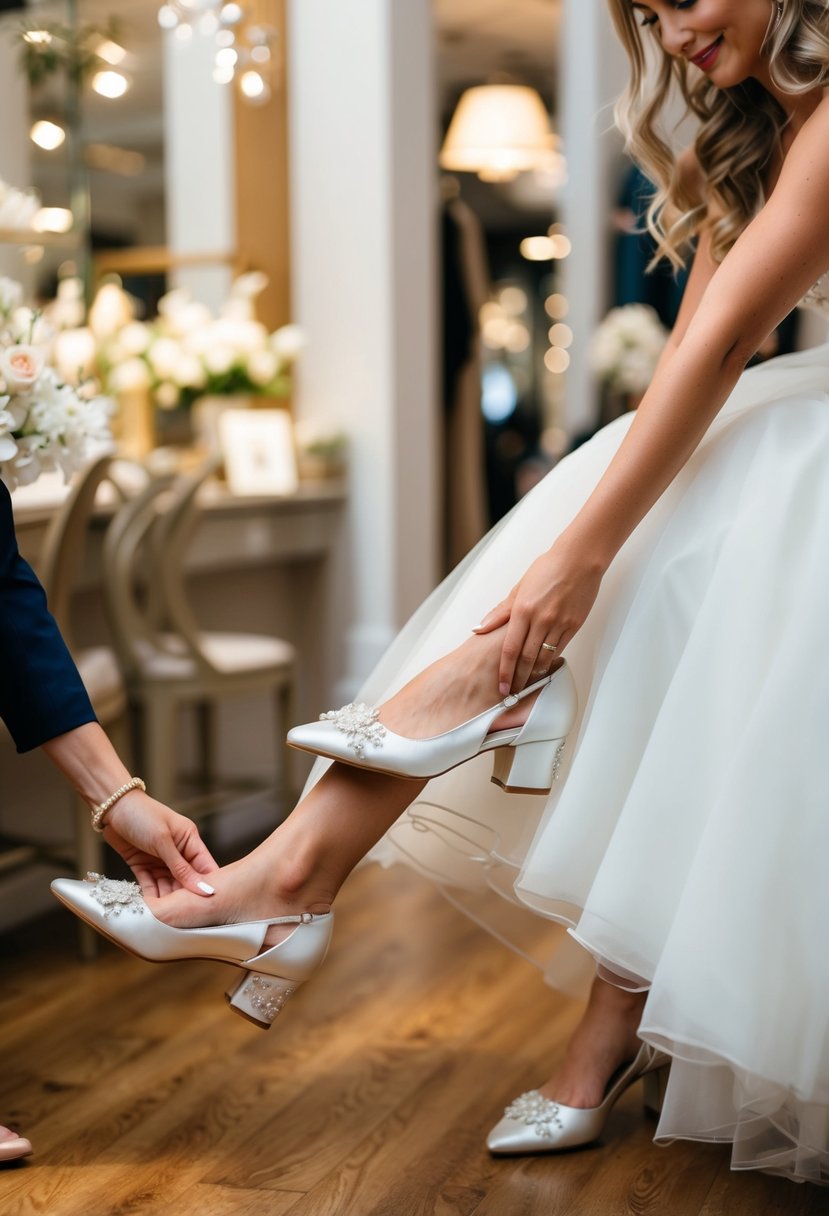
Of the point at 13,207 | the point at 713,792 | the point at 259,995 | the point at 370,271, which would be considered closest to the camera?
the point at 713,792

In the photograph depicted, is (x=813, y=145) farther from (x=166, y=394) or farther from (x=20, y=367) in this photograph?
(x=166, y=394)

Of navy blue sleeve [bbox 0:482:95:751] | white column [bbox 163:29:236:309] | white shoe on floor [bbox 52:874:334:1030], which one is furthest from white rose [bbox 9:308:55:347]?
white column [bbox 163:29:236:309]

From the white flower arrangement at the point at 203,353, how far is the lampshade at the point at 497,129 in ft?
7.93

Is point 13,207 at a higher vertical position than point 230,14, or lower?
lower

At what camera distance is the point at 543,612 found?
143cm

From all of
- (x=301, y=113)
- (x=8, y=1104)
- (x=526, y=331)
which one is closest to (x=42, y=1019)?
(x=8, y=1104)

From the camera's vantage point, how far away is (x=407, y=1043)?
197 centimetres

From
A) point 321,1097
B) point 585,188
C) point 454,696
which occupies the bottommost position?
point 321,1097

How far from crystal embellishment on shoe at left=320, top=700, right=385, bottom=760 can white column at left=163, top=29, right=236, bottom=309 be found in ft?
8.73

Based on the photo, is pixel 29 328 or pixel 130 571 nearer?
pixel 29 328

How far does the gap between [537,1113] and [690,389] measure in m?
0.88

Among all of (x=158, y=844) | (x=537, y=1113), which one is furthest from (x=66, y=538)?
(x=537, y=1113)

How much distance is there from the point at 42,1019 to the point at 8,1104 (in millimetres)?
360

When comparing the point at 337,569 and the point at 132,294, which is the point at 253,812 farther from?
the point at 132,294
